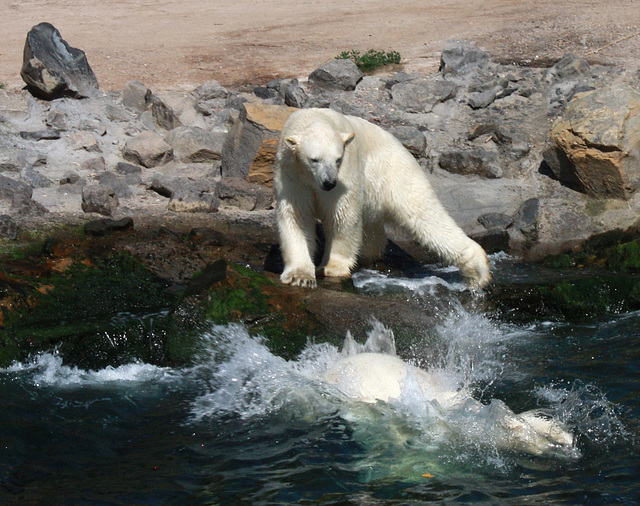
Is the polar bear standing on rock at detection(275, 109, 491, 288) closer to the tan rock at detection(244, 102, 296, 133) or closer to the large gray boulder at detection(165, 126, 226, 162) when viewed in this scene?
the tan rock at detection(244, 102, 296, 133)

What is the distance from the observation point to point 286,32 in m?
15.9

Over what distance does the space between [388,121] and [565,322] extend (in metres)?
5.12

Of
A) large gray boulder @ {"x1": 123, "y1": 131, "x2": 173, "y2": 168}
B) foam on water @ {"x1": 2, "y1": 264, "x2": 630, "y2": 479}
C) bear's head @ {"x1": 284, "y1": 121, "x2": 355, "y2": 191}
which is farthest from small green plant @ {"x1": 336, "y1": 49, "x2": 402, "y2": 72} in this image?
foam on water @ {"x1": 2, "y1": 264, "x2": 630, "y2": 479}

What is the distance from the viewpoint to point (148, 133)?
1014cm

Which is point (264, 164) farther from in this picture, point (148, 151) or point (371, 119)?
point (371, 119)

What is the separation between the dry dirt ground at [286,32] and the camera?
13.0 metres

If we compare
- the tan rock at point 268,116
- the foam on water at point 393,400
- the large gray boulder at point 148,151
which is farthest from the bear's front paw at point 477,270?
the large gray boulder at point 148,151

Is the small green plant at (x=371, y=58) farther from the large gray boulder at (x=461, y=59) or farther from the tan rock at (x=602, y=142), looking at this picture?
the tan rock at (x=602, y=142)

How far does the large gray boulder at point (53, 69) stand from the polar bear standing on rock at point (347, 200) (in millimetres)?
5145

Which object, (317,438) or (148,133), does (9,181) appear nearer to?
(148,133)

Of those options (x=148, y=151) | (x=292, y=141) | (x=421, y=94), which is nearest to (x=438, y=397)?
(x=292, y=141)

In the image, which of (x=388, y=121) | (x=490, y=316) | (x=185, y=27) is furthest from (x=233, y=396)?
(x=185, y=27)

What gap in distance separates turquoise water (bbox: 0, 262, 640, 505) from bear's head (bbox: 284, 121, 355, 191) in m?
1.16

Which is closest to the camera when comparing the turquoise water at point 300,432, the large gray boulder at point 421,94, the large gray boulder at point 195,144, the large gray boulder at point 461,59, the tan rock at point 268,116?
the turquoise water at point 300,432
